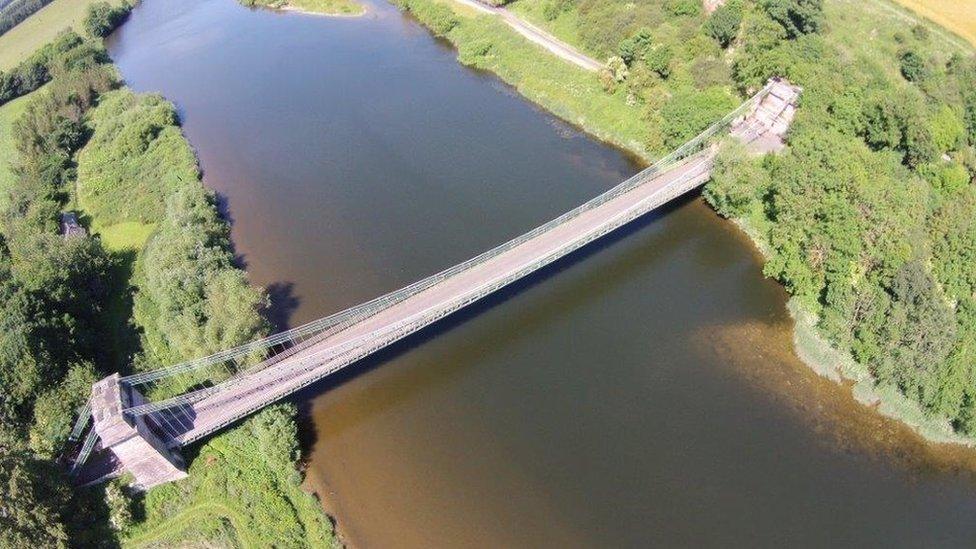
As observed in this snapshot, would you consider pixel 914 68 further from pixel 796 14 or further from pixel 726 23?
pixel 726 23

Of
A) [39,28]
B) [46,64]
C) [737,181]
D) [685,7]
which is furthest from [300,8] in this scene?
[737,181]

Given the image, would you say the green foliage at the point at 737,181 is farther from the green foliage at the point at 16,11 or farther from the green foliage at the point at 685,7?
the green foliage at the point at 16,11

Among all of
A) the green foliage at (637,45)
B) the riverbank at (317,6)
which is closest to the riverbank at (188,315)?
the riverbank at (317,6)

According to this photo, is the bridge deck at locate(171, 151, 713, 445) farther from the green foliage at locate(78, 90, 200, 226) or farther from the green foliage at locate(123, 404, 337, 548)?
the green foliage at locate(78, 90, 200, 226)

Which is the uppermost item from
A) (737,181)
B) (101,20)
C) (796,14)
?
(101,20)

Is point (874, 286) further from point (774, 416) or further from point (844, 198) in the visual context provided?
point (774, 416)

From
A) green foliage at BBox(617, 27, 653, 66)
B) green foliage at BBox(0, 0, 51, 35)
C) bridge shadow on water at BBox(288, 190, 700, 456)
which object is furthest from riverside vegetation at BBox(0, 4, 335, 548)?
green foliage at BBox(0, 0, 51, 35)
